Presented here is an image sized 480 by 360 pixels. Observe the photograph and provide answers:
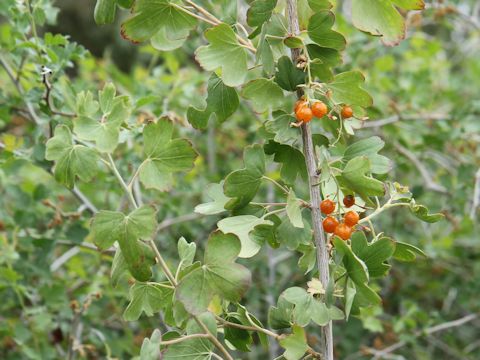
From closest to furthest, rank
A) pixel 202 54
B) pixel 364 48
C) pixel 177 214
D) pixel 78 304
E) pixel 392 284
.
→ pixel 202 54, pixel 78 304, pixel 177 214, pixel 364 48, pixel 392 284

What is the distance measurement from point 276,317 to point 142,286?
0.17 metres

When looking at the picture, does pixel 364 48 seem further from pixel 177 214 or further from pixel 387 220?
pixel 177 214

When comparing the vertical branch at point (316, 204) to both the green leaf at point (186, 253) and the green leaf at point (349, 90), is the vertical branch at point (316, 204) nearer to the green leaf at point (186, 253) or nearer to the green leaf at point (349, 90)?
the green leaf at point (349, 90)

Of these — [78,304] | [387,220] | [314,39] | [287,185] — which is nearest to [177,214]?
[78,304]

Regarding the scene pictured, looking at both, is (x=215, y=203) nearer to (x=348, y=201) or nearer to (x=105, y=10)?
(x=348, y=201)

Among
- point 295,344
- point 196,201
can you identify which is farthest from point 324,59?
point 196,201

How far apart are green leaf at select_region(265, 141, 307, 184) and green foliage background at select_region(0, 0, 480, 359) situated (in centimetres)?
11

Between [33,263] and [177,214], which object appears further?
[177,214]

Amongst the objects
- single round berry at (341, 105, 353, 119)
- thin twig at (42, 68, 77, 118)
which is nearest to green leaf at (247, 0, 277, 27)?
single round berry at (341, 105, 353, 119)

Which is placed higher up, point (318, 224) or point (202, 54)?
point (202, 54)

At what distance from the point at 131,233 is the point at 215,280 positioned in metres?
0.11

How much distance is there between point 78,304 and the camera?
1451mm

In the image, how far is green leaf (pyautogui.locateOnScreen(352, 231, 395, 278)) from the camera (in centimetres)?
77

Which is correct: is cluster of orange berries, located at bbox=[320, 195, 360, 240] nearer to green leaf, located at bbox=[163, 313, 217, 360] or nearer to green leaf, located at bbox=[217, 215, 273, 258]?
green leaf, located at bbox=[217, 215, 273, 258]
